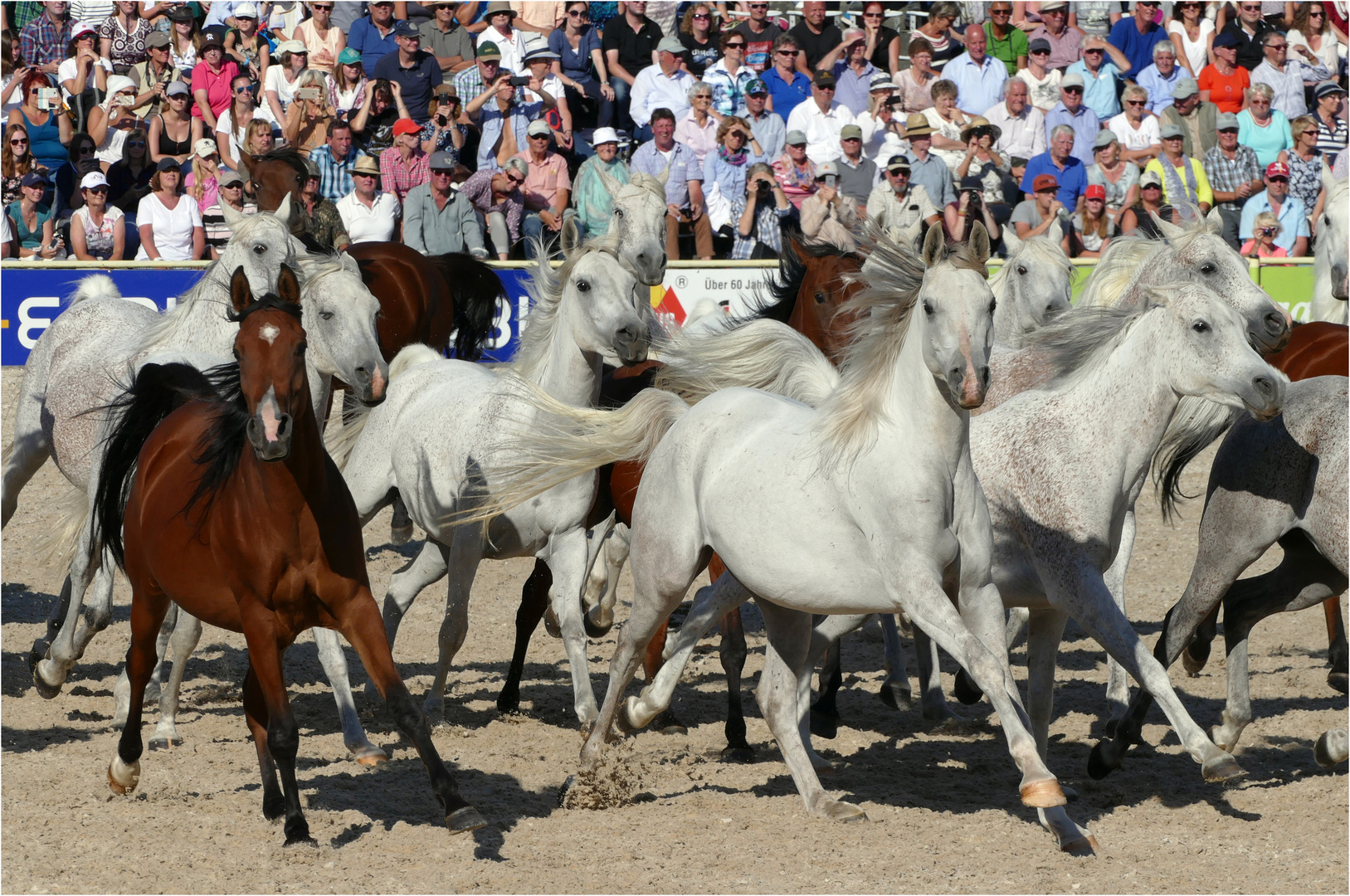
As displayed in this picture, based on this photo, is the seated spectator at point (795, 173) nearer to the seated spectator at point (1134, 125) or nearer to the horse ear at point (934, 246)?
the seated spectator at point (1134, 125)

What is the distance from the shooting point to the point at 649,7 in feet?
Answer: 51.9

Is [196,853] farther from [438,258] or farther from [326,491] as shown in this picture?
[438,258]

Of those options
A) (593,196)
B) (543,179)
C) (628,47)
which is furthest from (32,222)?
(628,47)

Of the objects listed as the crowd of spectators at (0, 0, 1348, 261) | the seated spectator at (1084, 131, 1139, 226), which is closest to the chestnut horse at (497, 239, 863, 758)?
the crowd of spectators at (0, 0, 1348, 261)

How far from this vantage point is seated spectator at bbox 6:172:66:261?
526 inches

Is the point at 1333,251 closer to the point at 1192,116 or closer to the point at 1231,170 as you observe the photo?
the point at 1231,170

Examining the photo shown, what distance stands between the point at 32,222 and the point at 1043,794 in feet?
38.1

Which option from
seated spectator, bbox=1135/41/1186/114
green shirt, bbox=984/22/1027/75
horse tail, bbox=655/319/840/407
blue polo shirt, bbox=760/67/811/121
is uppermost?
green shirt, bbox=984/22/1027/75

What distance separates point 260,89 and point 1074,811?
11753mm

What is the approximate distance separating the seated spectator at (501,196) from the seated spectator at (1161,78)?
6.53 metres

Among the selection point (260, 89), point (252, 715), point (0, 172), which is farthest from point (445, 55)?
point (252, 715)

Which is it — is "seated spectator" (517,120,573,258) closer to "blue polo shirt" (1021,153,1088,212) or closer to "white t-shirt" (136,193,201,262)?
"white t-shirt" (136,193,201,262)

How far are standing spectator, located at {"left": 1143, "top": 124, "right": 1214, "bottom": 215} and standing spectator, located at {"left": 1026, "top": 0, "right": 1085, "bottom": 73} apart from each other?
2279 millimetres

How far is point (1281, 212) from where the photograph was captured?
520 inches
